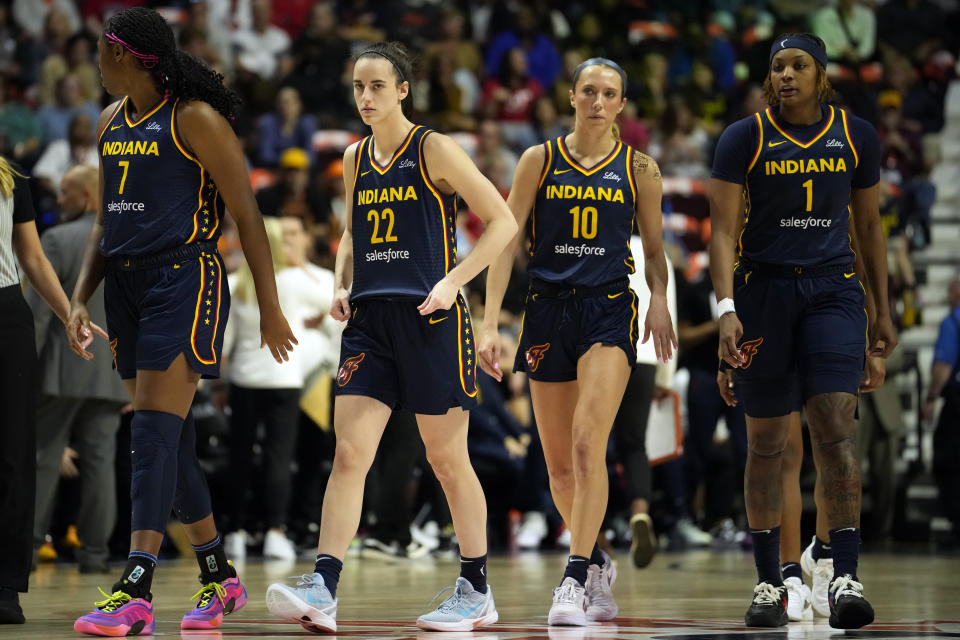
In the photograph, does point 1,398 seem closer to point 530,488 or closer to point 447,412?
point 447,412

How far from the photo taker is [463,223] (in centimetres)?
1407

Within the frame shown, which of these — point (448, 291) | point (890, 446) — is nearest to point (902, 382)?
point (890, 446)

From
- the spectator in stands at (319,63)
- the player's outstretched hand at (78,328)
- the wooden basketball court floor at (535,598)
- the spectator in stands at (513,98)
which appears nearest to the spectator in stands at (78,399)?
the wooden basketball court floor at (535,598)

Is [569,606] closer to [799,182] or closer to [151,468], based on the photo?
[151,468]

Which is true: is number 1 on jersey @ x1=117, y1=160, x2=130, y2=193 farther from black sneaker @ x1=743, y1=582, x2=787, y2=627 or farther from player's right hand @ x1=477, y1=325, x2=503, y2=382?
black sneaker @ x1=743, y1=582, x2=787, y2=627

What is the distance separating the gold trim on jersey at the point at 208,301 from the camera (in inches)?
198

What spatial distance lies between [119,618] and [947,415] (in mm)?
8214

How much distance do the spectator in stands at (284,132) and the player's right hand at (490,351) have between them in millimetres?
9125

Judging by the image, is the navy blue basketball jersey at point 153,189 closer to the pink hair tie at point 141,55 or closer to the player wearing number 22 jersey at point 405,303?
the pink hair tie at point 141,55

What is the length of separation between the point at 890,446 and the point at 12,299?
25.9 ft

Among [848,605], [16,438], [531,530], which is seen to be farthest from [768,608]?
[531,530]

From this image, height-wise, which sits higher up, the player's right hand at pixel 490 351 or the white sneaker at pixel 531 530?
the player's right hand at pixel 490 351

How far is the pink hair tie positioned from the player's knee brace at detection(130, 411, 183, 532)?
125 centimetres

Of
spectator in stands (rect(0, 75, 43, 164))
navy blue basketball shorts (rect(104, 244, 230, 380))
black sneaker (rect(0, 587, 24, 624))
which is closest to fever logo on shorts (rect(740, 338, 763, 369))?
navy blue basketball shorts (rect(104, 244, 230, 380))
